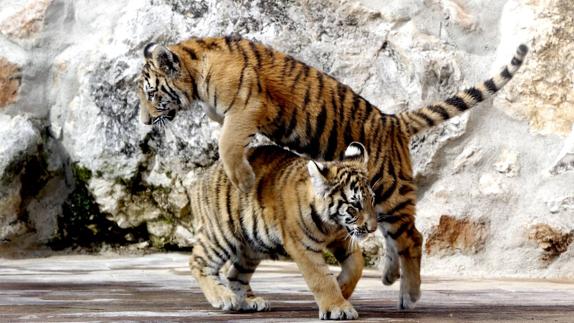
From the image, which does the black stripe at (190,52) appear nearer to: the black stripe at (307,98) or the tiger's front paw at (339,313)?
the black stripe at (307,98)

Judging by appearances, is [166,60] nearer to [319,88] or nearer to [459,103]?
[319,88]

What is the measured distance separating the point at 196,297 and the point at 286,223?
117cm

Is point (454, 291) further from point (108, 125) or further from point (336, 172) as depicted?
point (108, 125)

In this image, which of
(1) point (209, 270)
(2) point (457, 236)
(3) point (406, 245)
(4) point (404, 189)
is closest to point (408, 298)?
(3) point (406, 245)

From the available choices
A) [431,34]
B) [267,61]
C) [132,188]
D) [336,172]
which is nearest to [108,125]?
[132,188]

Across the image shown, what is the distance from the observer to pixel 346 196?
5.52 m

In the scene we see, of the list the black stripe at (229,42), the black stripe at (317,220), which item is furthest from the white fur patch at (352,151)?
the black stripe at (229,42)

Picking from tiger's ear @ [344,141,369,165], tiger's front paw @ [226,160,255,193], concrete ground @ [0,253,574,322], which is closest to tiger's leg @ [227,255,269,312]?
concrete ground @ [0,253,574,322]

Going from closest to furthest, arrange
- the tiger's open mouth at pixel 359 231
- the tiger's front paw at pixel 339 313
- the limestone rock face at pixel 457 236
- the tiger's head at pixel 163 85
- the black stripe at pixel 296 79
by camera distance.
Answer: the tiger's front paw at pixel 339 313
the tiger's open mouth at pixel 359 231
the black stripe at pixel 296 79
the tiger's head at pixel 163 85
the limestone rock face at pixel 457 236

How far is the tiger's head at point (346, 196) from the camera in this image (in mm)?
5500

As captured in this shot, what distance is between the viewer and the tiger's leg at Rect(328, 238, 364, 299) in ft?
19.2

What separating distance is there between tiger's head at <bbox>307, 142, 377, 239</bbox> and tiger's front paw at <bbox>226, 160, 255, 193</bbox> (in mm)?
618

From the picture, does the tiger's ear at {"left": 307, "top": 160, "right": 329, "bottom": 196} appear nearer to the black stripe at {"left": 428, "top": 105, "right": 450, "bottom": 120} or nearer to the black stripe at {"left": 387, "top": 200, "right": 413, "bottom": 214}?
the black stripe at {"left": 387, "top": 200, "right": 413, "bottom": 214}

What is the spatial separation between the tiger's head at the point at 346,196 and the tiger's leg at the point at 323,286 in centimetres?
23
